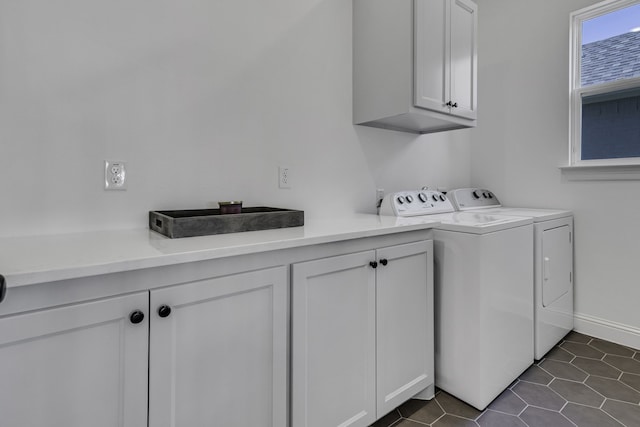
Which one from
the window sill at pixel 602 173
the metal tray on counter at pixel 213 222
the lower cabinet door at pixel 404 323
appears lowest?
the lower cabinet door at pixel 404 323

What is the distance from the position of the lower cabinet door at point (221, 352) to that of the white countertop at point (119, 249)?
10cm

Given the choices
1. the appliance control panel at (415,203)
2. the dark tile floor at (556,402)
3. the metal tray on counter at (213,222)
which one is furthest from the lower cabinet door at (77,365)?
the appliance control panel at (415,203)

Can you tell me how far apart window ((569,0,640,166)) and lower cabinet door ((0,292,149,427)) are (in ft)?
9.53

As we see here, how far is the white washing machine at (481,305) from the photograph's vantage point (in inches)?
61.3

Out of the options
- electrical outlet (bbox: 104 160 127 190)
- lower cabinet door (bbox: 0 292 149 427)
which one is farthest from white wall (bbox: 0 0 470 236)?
lower cabinet door (bbox: 0 292 149 427)

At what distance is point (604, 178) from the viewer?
224 centimetres

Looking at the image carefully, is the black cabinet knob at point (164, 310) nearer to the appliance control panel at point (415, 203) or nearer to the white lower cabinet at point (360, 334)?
the white lower cabinet at point (360, 334)

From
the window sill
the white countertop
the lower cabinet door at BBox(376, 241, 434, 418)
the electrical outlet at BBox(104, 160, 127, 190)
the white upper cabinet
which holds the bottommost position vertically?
the lower cabinet door at BBox(376, 241, 434, 418)

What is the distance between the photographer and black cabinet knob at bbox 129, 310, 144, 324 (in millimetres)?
815

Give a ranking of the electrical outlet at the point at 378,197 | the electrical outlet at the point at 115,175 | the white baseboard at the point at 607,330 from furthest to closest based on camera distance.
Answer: the electrical outlet at the point at 378,197
the white baseboard at the point at 607,330
the electrical outlet at the point at 115,175

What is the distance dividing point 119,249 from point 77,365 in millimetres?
293

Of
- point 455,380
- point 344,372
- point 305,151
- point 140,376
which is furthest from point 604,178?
point 140,376

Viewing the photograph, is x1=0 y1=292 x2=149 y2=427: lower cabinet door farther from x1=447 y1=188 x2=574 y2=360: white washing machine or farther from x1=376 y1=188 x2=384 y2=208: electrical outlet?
x1=447 y1=188 x2=574 y2=360: white washing machine

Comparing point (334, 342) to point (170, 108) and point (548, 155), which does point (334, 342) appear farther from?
point (548, 155)
